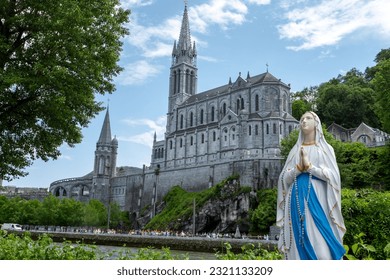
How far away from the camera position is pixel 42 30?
42.1ft

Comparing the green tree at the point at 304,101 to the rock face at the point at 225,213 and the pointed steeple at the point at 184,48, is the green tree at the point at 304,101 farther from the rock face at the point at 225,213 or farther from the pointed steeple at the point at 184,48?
the rock face at the point at 225,213

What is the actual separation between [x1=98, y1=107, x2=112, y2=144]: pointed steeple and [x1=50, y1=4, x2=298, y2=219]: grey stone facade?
0.06 meters

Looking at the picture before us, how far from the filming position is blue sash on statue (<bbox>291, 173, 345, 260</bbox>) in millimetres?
5277

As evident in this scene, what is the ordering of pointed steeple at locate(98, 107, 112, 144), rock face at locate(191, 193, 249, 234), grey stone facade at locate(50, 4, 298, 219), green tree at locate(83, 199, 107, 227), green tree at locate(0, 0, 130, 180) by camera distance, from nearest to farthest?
green tree at locate(0, 0, 130, 180) < rock face at locate(191, 193, 249, 234) < grey stone facade at locate(50, 4, 298, 219) < green tree at locate(83, 199, 107, 227) < pointed steeple at locate(98, 107, 112, 144)

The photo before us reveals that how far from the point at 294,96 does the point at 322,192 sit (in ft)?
260

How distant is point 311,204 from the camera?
5461 mm

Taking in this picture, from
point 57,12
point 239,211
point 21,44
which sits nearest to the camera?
point 57,12

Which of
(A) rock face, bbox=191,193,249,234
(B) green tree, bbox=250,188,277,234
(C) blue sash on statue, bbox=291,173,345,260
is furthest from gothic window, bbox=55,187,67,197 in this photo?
(C) blue sash on statue, bbox=291,173,345,260

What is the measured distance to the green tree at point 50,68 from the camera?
12.5 metres

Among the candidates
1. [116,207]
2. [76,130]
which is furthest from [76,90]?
[116,207]

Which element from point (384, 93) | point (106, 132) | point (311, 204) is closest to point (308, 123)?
point (311, 204)

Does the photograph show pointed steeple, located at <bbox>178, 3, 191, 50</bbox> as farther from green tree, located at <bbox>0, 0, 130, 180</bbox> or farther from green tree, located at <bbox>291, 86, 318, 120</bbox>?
green tree, located at <bbox>0, 0, 130, 180</bbox>

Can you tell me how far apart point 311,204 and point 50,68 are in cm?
1001
